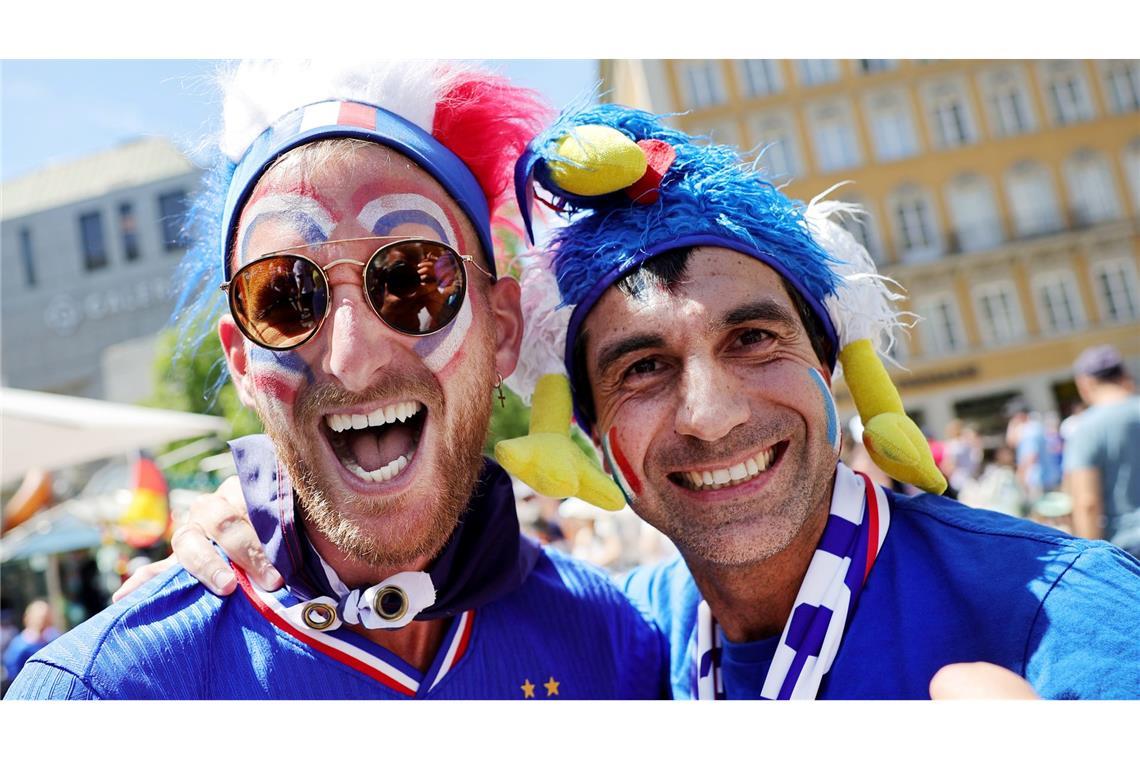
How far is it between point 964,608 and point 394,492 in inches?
46.2

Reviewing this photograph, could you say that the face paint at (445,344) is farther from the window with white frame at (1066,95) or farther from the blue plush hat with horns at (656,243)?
the window with white frame at (1066,95)

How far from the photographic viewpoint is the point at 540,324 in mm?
2186

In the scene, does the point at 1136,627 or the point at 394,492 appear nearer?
the point at 1136,627

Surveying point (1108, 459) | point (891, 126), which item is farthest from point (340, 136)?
point (891, 126)

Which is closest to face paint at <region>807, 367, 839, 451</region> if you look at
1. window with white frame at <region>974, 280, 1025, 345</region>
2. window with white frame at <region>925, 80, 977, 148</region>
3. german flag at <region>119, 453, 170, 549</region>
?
german flag at <region>119, 453, 170, 549</region>

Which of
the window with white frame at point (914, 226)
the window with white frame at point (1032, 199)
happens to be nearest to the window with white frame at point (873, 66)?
the window with white frame at point (914, 226)

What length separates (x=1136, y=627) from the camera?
1.58 metres

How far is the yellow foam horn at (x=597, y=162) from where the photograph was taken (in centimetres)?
195

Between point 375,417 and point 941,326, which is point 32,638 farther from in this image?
point 941,326

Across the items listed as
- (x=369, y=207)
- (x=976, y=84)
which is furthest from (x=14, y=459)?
(x=976, y=84)

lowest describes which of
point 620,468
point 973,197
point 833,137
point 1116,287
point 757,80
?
point 620,468

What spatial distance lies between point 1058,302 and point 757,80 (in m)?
10.1

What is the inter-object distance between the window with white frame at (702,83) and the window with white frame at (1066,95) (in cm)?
788

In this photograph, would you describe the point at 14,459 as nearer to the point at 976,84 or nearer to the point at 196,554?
the point at 196,554
